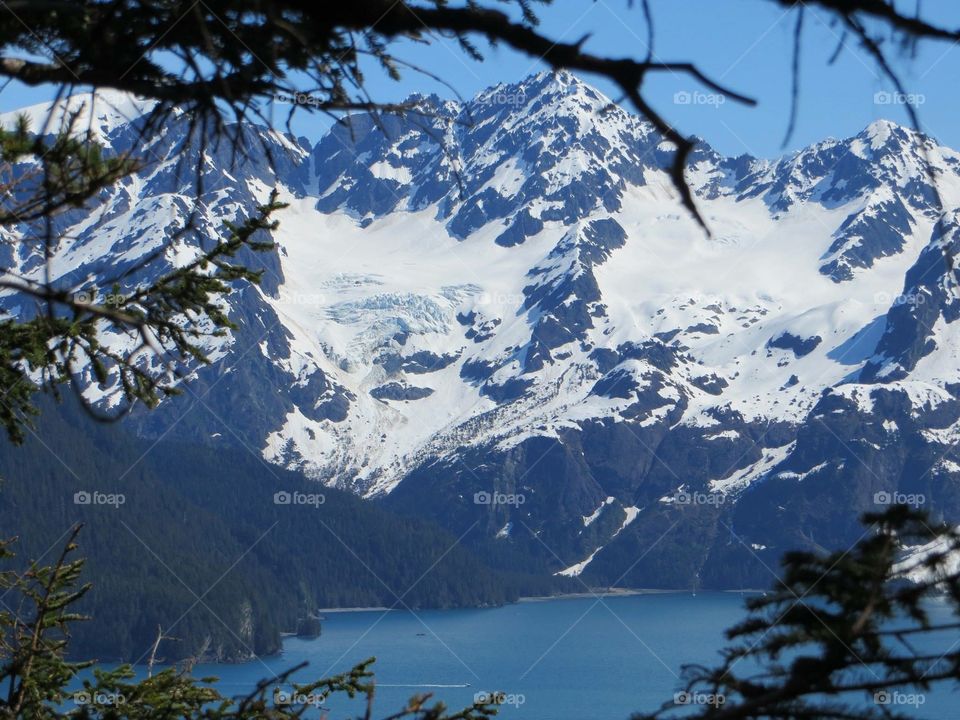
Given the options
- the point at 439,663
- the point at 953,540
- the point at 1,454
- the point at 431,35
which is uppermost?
the point at 1,454

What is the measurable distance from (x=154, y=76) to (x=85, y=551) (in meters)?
189

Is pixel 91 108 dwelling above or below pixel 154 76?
below

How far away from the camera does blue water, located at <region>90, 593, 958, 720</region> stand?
346 ft

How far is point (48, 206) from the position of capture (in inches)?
157

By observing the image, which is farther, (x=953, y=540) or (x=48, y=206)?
(x=48, y=206)

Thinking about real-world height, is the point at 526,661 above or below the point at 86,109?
below

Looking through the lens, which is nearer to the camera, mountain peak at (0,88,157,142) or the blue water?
mountain peak at (0,88,157,142)

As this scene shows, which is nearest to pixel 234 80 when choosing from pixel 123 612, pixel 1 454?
pixel 123 612

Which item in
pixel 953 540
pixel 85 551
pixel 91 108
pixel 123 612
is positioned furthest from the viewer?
pixel 85 551

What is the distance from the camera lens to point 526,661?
459 ft

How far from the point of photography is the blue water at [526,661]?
10531 centimetres

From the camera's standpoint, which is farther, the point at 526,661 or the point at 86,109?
the point at 526,661

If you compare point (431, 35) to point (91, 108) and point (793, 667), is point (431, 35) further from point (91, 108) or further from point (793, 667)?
point (793, 667)

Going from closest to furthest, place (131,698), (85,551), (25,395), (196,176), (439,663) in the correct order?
(196,176) < (131,698) < (25,395) < (439,663) < (85,551)
